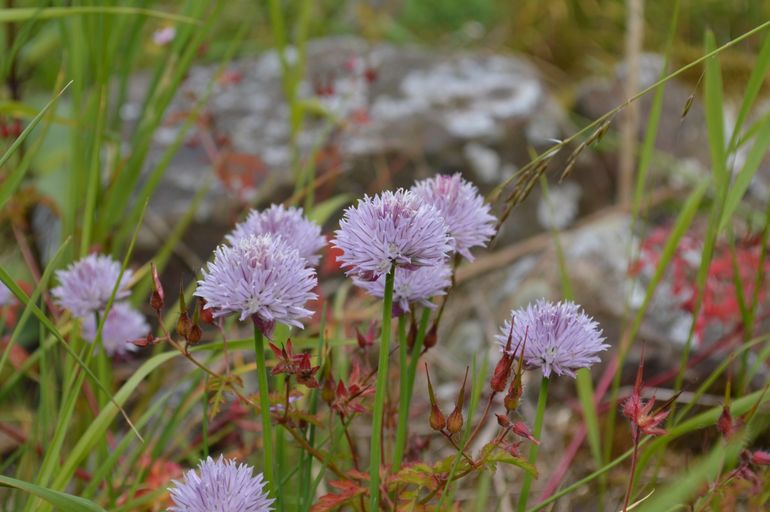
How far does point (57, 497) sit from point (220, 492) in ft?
0.52

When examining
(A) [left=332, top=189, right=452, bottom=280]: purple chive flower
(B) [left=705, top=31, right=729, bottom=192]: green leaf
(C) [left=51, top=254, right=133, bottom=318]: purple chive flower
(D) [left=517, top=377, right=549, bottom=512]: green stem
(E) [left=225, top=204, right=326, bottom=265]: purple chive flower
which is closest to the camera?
(A) [left=332, top=189, right=452, bottom=280]: purple chive flower

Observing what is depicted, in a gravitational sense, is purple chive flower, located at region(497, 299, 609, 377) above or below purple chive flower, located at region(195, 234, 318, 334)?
below

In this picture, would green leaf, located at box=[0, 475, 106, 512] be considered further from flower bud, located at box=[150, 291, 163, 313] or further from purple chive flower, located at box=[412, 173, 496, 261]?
purple chive flower, located at box=[412, 173, 496, 261]

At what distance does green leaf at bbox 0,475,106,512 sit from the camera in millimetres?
820

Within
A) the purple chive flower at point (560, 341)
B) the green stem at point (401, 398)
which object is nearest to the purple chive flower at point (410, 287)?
the green stem at point (401, 398)

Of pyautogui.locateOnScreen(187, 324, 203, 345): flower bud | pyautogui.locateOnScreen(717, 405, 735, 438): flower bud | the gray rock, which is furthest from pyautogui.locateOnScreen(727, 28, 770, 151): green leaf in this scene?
the gray rock

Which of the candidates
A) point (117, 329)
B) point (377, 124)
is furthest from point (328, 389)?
point (377, 124)

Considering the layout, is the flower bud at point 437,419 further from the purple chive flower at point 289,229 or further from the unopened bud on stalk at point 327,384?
the purple chive flower at point 289,229

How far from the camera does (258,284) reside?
823 millimetres

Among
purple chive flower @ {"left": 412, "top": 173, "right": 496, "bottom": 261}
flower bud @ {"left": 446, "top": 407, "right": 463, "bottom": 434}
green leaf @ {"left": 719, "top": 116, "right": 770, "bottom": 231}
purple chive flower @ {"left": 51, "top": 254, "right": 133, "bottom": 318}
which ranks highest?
green leaf @ {"left": 719, "top": 116, "right": 770, "bottom": 231}

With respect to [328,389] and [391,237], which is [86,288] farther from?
[391,237]

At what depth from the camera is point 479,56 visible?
352 centimetres

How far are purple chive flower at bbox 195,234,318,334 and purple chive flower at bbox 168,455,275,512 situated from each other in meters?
0.14

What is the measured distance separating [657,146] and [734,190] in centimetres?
219
